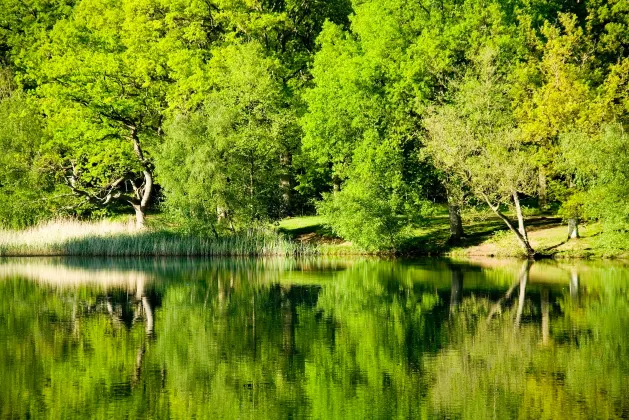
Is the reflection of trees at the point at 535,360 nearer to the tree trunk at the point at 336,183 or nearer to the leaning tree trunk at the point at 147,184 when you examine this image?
the tree trunk at the point at 336,183

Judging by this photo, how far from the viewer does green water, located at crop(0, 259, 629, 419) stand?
1395 cm

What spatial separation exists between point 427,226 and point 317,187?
51.8 feet

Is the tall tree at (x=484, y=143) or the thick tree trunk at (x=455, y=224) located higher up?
the tall tree at (x=484, y=143)

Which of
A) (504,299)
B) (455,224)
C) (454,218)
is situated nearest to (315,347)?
(504,299)

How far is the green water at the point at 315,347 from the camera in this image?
13.9m

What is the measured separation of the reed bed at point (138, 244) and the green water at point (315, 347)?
1392 cm

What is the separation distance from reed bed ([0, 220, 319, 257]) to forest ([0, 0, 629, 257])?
0.79 m

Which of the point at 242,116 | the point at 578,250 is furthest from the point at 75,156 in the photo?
the point at 578,250

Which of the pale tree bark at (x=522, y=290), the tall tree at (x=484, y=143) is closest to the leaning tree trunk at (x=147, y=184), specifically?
the tall tree at (x=484, y=143)

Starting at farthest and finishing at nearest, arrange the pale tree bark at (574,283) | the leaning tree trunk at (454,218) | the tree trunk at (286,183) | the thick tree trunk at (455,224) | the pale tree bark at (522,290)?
1. the tree trunk at (286,183)
2. the thick tree trunk at (455,224)
3. the leaning tree trunk at (454,218)
4. the pale tree bark at (574,283)
5. the pale tree bark at (522,290)

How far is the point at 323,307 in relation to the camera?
25.2 m

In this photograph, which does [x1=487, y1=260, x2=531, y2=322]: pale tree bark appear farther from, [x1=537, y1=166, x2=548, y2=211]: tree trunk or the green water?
[x1=537, y1=166, x2=548, y2=211]: tree trunk

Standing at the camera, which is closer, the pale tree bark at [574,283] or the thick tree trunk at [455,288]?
the thick tree trunk at [455,288]

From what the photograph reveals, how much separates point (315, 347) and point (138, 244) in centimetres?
3081
